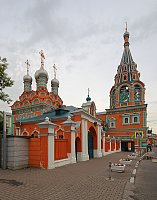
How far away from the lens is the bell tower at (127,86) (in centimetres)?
4038

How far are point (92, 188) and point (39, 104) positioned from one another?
3224 cm

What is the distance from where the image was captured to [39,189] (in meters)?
7.29

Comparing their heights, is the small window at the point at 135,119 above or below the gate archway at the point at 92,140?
above

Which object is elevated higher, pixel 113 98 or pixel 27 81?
pixel 27 81

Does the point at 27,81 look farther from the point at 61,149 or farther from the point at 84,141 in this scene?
the point at 61,149

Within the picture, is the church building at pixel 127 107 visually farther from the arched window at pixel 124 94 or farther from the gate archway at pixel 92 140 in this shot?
the gate archway at pixel 92 140

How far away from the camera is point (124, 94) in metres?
42.2

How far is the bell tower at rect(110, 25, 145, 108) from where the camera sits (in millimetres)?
40375

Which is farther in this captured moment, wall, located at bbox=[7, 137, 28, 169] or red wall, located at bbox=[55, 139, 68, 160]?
red wall, located at bbox=[55, 139, 68, 160]

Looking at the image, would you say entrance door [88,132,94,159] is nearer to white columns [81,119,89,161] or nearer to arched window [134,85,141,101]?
white columns [81,119,89,161]

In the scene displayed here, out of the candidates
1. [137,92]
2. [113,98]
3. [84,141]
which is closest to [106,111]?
[113,98]

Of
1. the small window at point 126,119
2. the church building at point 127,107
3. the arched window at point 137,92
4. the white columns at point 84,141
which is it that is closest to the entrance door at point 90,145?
the white columns at point 84,141

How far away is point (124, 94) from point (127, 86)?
192cm

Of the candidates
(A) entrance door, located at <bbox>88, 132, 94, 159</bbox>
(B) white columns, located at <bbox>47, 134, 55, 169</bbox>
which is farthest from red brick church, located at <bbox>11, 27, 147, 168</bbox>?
(B) white columns, located at <bbox>47, 134, 55, 169</bbox>
